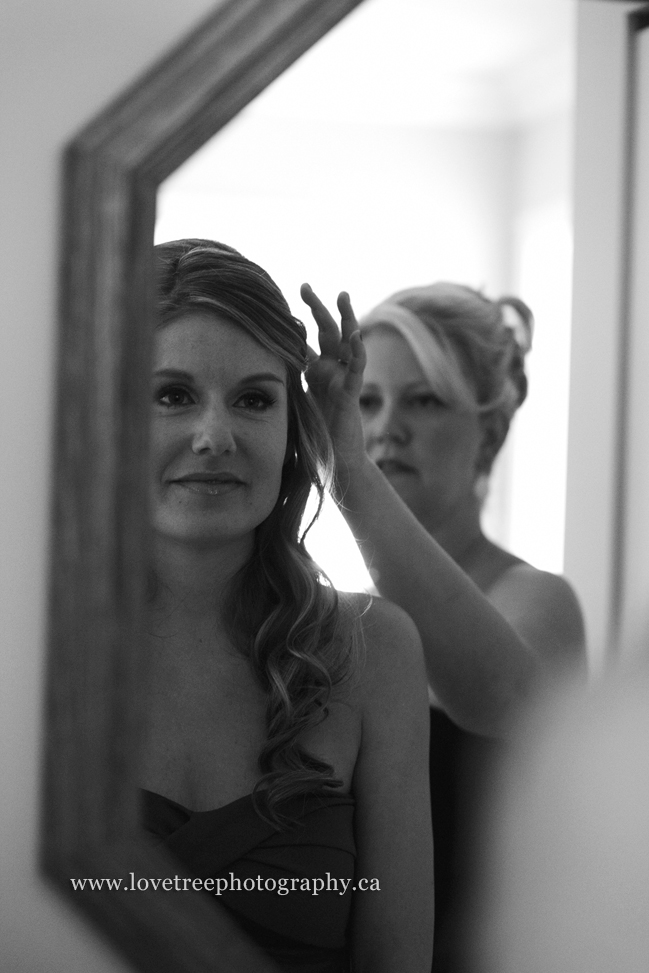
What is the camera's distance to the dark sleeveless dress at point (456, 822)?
693 millimetres

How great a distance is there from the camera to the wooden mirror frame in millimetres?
575

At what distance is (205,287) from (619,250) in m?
0.31

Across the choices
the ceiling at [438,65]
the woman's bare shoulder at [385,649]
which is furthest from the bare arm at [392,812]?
the ceiling at [438,65]

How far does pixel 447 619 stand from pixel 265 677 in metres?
0.14

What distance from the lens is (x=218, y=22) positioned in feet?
1.97

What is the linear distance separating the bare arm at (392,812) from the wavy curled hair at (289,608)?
22 millimetres

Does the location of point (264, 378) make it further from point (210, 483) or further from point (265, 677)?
point (265, 677)

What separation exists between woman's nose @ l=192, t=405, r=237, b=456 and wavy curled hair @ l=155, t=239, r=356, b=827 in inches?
2.0

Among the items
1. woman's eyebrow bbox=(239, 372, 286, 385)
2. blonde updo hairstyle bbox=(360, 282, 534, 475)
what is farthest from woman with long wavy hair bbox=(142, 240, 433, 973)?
blonde updo hairstyle bbox=(360, 282, 534, 475)

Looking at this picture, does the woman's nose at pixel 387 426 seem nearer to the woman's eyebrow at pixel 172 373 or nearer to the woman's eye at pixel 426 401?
the woman's eye at pixel 426 401

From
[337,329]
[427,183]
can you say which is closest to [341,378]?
[337,329]

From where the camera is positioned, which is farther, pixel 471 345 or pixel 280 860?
pixel 471 345

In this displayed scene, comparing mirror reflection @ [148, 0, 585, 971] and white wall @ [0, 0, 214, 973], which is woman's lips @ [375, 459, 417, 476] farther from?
white wall @ [0, 0, 214, 973]

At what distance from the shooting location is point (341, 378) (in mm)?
669
